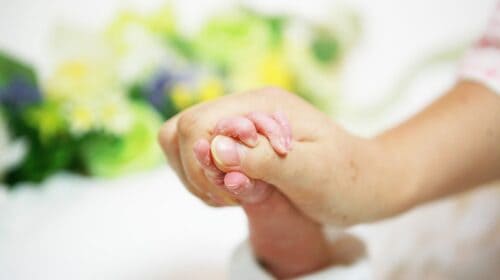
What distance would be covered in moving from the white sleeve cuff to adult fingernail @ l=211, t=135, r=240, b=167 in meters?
0.17

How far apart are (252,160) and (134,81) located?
54 centimetres

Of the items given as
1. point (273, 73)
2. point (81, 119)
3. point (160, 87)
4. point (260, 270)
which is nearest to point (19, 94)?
point (81, 119)

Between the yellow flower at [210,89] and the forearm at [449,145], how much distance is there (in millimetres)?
422

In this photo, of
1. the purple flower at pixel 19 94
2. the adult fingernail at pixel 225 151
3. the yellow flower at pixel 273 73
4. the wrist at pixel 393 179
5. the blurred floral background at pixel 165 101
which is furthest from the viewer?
the yellow flower at pixel 273 73

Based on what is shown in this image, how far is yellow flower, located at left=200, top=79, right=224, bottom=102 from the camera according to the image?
1.00 meters

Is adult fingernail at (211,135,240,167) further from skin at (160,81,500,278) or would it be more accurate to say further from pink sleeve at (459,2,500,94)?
pink sleeve at (459,2,500,94)

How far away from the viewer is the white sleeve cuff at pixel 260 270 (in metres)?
0.60

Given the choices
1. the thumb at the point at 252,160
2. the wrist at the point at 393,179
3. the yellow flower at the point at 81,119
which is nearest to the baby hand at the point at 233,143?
the thumb at the point at 252,160

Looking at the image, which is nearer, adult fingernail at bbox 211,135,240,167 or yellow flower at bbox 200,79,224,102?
adult fingernail at bbox 211,135,240,167

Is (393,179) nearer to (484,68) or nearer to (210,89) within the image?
(484,68)

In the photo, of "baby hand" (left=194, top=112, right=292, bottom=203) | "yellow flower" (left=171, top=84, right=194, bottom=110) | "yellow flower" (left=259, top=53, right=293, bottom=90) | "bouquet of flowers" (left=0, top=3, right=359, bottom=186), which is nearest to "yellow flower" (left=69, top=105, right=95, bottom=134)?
"bouquet of flowers" (left=0, top=3, right=359, bottom=186)

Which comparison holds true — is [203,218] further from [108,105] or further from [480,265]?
[480,265]

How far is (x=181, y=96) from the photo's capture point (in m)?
0.99

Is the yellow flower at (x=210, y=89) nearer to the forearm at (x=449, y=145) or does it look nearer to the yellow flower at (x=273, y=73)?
the yellow flower at (x=273, y=73)
